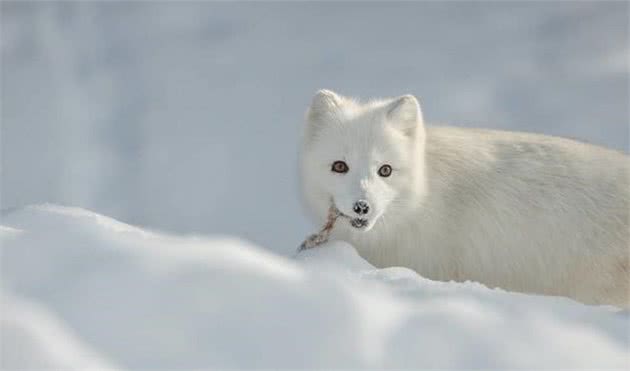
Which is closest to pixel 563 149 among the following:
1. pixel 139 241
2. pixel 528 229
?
pixel 528 229

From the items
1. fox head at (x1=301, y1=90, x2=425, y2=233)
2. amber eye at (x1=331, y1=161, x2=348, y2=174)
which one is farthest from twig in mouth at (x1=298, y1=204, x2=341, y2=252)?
amber eye at (x1=331, y1=161, x2=348, y2=174)

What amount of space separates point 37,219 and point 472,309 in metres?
1.52

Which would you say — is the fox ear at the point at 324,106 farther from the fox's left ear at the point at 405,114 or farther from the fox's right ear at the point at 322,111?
the fox's left ear at the point at 405,114

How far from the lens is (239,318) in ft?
7.02

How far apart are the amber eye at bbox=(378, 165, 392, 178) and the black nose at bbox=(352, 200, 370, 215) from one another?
40 cm

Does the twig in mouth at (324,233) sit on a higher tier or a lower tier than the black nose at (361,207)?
lower

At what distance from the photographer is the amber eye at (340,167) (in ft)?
15.4

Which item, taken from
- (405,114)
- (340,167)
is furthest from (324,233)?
(405,114)

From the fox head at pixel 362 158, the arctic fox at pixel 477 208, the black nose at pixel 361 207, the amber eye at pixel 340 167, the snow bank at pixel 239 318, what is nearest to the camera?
the snow bank at pixel 239 318

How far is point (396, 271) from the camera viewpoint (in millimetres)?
3473

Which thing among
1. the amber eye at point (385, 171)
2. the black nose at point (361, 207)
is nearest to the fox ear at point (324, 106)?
the amber eye at point (385, 171)

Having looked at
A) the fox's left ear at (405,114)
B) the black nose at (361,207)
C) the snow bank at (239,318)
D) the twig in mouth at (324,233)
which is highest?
the fox's left ear at (405,114)

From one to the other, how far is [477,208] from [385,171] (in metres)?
0.68

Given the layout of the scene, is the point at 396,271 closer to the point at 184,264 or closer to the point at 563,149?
the point at 184,264
